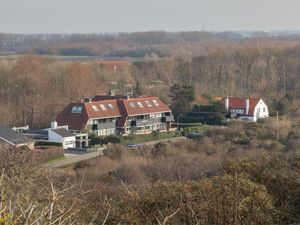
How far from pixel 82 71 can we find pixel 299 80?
11166 millimetres

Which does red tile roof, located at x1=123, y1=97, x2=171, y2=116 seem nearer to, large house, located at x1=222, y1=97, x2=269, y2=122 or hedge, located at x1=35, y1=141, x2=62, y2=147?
large house, located at x1=222, y1=97, x2=269, y2=122

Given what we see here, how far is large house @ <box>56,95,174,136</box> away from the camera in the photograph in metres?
22.7

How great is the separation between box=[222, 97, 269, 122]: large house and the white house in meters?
7.64

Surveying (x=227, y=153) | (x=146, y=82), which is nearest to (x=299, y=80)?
(x=146, y=82)

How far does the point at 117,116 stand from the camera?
2361 cm

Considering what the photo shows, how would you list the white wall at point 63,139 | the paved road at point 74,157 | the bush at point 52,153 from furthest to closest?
the white wall at point 63,139 < the bush at point 52,153 < the paved road at point 74,157

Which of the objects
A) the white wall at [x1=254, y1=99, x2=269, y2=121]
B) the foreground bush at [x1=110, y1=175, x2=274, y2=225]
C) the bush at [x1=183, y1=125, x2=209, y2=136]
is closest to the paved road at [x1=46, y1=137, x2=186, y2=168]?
the bush at [x1=183, y1=125, x2=209, y2=136]

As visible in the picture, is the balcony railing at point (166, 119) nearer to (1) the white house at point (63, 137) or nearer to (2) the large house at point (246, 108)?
(2) the large house at point (246, 108)

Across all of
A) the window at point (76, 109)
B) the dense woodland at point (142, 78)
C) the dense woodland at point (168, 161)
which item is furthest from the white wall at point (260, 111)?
the window at point (76, 109)

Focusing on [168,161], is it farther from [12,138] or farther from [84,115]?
[84,115]

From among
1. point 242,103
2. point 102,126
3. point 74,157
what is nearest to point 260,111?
point 242,103

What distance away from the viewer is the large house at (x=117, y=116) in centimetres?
2273

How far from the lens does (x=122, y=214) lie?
731 centimetres

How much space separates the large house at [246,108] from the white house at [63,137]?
25.1 feet
